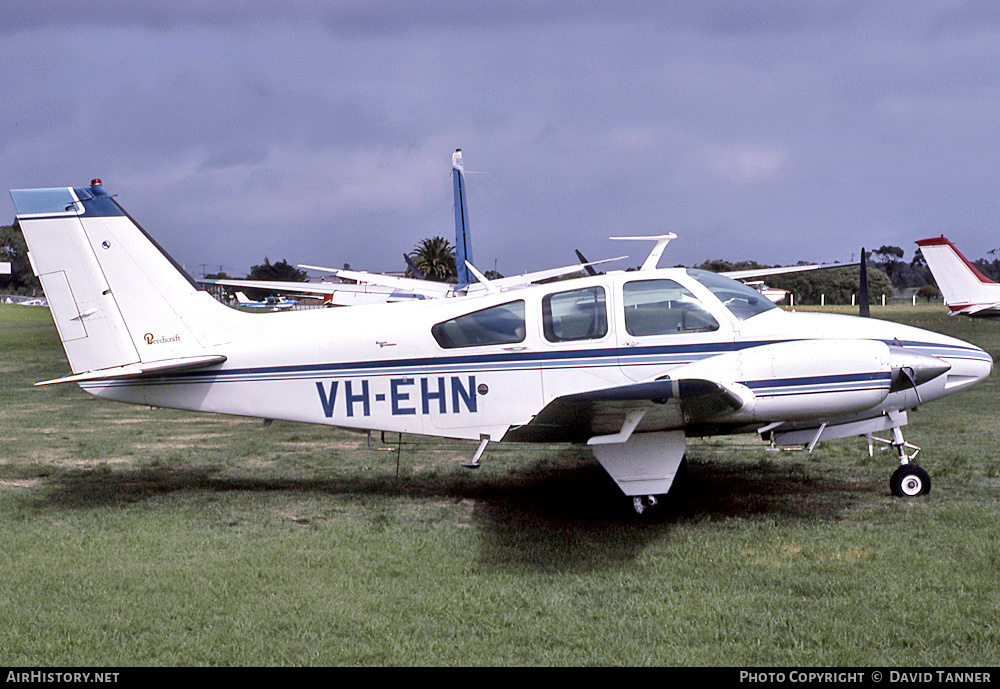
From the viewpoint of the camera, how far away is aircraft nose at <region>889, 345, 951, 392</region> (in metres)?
6.75

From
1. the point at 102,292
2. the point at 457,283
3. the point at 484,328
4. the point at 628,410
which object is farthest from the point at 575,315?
the point at 457,283


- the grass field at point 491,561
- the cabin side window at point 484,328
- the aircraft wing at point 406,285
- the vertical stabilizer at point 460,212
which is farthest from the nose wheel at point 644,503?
the vertical stabilizer at point 460,212

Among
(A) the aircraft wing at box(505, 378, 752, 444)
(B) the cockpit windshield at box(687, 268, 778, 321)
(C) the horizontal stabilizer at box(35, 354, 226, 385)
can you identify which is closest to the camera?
(A) the aircraft wing at box(505, 378, 752, 444)

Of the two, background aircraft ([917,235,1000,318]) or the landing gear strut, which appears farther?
background aircraft ([917,235,1000,318])

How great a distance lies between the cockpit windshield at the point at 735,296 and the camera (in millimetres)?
7445

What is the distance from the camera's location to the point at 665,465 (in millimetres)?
7062

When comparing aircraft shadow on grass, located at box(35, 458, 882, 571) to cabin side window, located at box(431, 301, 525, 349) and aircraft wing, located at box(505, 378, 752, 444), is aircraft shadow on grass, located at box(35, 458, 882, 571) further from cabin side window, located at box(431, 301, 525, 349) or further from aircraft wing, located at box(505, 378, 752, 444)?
cabin side window, located at box(431, 301, 525, 349)

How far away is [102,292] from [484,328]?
3.79 meters

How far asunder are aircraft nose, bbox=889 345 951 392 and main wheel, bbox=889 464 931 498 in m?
1.24

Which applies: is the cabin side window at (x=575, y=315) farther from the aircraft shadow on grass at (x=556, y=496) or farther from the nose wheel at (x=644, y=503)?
the aircraft shadow on grass at (x=556, y=496)

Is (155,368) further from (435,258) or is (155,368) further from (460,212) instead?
(435,258)
